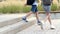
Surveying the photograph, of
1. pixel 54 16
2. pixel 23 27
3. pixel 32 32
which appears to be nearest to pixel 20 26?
pixel 23 27

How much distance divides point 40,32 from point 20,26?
1179mm

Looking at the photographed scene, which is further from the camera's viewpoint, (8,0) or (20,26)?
(8,0)

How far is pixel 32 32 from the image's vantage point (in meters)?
8.90

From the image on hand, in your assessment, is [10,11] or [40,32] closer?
[40,32]

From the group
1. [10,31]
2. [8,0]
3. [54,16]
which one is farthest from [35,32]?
[8,0]

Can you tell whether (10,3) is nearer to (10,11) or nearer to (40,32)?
(10,11)

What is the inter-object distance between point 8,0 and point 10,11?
12.0 feet

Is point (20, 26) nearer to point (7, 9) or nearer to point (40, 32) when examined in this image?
point (40, 32)

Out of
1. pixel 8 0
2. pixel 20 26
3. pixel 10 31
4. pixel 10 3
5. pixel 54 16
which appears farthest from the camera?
pixel 8 0

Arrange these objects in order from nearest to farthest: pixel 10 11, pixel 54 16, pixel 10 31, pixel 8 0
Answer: pixel 10 31, pixel 54 16, pixel 10 11, pixel 8 0

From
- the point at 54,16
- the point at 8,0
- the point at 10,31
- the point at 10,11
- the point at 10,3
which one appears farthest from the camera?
the point at 8,0

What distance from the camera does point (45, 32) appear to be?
29.2ft

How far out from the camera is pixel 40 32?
8914 millimetres

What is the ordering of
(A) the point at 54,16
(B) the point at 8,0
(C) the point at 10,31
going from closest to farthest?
(C) the point at 10,31, (A) the point at 54,16, (B) the point at 8,0
